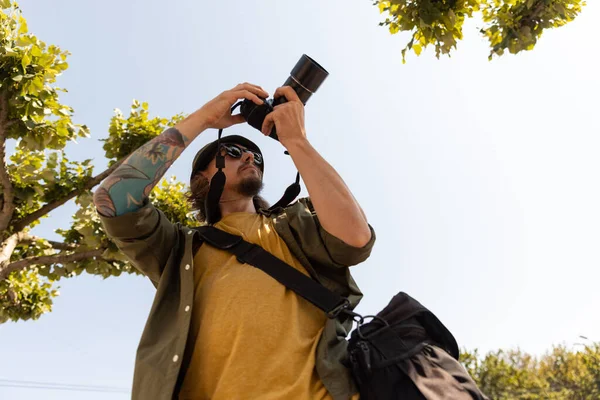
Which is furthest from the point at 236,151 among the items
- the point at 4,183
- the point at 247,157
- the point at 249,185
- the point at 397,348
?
the point at 4,183

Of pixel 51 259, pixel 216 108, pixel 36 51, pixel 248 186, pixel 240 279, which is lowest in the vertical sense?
pixel 51 259

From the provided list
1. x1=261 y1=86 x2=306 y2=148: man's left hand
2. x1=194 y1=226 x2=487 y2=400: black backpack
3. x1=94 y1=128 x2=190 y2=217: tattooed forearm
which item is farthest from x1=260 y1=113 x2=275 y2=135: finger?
x1=194 y1=226 x2=487 y2=400: black backpack

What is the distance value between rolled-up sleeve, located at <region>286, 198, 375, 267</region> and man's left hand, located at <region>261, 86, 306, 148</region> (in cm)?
37

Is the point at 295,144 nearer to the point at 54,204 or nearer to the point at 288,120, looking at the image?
the point at 288,120

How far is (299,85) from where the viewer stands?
98.2 inches

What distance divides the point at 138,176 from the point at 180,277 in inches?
19.1

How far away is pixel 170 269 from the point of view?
A: 2297 mm

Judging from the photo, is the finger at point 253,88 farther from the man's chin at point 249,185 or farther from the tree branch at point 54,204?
the tree branch at point 54,204

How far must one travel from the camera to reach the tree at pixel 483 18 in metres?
4.62

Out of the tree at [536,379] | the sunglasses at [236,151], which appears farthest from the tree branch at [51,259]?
the tree at [536,379]

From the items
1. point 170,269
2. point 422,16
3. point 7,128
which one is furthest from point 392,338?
point 7,128

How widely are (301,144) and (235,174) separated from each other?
712mm

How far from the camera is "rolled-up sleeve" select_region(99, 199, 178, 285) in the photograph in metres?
2.18

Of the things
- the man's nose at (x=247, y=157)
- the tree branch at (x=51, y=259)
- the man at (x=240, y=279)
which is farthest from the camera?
the tree branch at (x=51, y=259)
